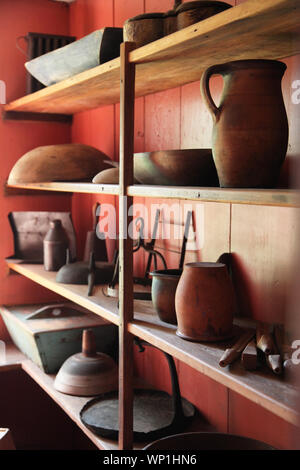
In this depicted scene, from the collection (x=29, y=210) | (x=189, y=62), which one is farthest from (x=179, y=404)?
(x=29, y=210)

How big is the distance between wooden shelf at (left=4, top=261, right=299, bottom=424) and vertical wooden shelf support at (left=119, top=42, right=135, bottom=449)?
6cm

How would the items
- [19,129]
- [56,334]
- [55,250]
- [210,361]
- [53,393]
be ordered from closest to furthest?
[210,361] → [53,393] → [56,334] → [55,250] → [19,129]

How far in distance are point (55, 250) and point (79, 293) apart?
0.55 meters

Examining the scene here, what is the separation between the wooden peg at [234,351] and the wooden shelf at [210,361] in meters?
0.02

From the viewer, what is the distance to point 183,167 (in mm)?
1420

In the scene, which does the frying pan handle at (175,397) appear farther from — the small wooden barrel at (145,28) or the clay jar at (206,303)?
the small wooden barrel at (145,28)

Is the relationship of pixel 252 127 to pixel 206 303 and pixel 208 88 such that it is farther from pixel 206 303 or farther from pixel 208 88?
pixel 206 303

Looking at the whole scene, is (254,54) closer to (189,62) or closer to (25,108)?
(189,62)

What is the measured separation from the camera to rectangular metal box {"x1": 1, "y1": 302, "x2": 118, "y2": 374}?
2291 millimetres

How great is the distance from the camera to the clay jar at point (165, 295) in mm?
1479

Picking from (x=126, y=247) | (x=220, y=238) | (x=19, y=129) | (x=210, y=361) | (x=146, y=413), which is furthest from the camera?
(x=19, y=129)

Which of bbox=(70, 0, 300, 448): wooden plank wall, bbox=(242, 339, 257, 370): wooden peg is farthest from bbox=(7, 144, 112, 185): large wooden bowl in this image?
bbox=(242, 339, 257, 370): wooden peg

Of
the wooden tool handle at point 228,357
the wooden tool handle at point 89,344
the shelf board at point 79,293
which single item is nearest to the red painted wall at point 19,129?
the shelf board at point 79,293

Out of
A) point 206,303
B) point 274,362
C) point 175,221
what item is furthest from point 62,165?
point 274,362
